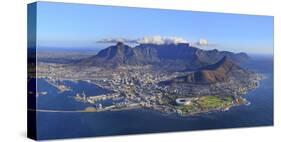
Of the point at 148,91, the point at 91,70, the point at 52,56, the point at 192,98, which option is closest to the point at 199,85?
the point at 192,98

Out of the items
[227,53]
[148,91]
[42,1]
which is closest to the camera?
[42,1]

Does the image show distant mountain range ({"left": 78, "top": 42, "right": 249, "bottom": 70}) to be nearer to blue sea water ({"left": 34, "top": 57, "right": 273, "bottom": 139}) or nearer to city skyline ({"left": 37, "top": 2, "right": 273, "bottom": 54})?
city skyline ({"left": 37, "top": 2, "right": 273, "bottom": 54})

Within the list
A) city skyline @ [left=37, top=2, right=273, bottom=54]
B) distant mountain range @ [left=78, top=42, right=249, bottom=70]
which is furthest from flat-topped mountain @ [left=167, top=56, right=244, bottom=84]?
city skyline @ [left=37, top=2, right=273, bottom=54]

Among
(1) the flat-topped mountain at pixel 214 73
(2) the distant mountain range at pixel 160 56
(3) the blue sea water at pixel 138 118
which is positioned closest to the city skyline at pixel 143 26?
(2) the distant mountain range at pixel 160 56

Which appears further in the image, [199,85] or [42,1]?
[199,85]

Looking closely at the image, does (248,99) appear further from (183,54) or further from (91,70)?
(91,70)

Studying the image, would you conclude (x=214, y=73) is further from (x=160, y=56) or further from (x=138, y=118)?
(x=138, y=118)

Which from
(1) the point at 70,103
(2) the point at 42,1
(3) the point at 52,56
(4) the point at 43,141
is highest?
(2) the point at 42,1
